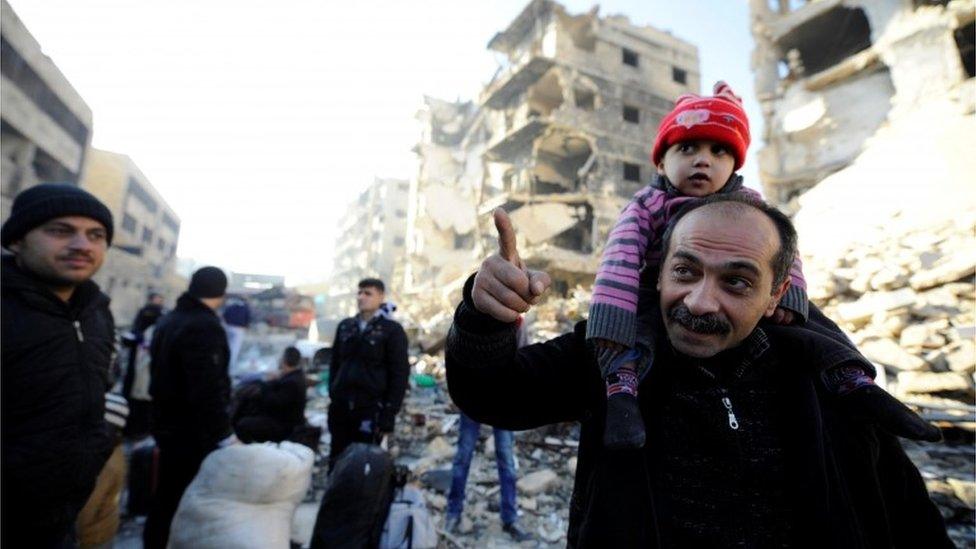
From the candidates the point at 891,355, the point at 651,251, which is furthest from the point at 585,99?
the point at 651,251

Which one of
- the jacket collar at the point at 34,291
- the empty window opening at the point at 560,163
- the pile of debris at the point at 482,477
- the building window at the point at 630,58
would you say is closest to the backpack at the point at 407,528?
the pile of debris at the point at 482,477

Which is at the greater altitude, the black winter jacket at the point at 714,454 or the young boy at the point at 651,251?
the young boy at the point at 651,251

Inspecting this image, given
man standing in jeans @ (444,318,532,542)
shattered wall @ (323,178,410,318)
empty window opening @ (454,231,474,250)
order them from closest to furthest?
man standing in jeans @ (444,318,532,542) < empty window opening @ (454,231,474,250) < shattered wall @ (323,178,410,318)

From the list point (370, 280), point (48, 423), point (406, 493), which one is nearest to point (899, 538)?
point (406, 493)

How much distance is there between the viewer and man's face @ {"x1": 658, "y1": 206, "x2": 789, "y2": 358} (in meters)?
1.26

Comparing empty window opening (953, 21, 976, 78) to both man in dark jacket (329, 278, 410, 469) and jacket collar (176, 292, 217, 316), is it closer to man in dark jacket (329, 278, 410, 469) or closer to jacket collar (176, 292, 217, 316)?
man in dark jacket (329, 278, 410, 469)

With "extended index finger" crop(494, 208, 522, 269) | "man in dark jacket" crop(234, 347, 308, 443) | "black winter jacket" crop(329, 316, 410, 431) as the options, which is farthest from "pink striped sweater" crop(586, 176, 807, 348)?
"man in dark jacket" crop(234, 347, 308, 443)

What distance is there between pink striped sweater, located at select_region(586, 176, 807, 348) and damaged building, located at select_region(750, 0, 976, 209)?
19.0m

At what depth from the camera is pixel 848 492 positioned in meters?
1.17

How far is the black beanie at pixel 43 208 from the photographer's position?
198 cm

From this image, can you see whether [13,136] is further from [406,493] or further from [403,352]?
[406,493]

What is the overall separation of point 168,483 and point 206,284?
60.0 inches

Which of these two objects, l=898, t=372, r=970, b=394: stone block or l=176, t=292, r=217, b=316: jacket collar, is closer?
l=176, t=292, r=217, b=316: jacket collar

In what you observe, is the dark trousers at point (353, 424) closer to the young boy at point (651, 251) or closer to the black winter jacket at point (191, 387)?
the black winter jacket at point (191, 387)
